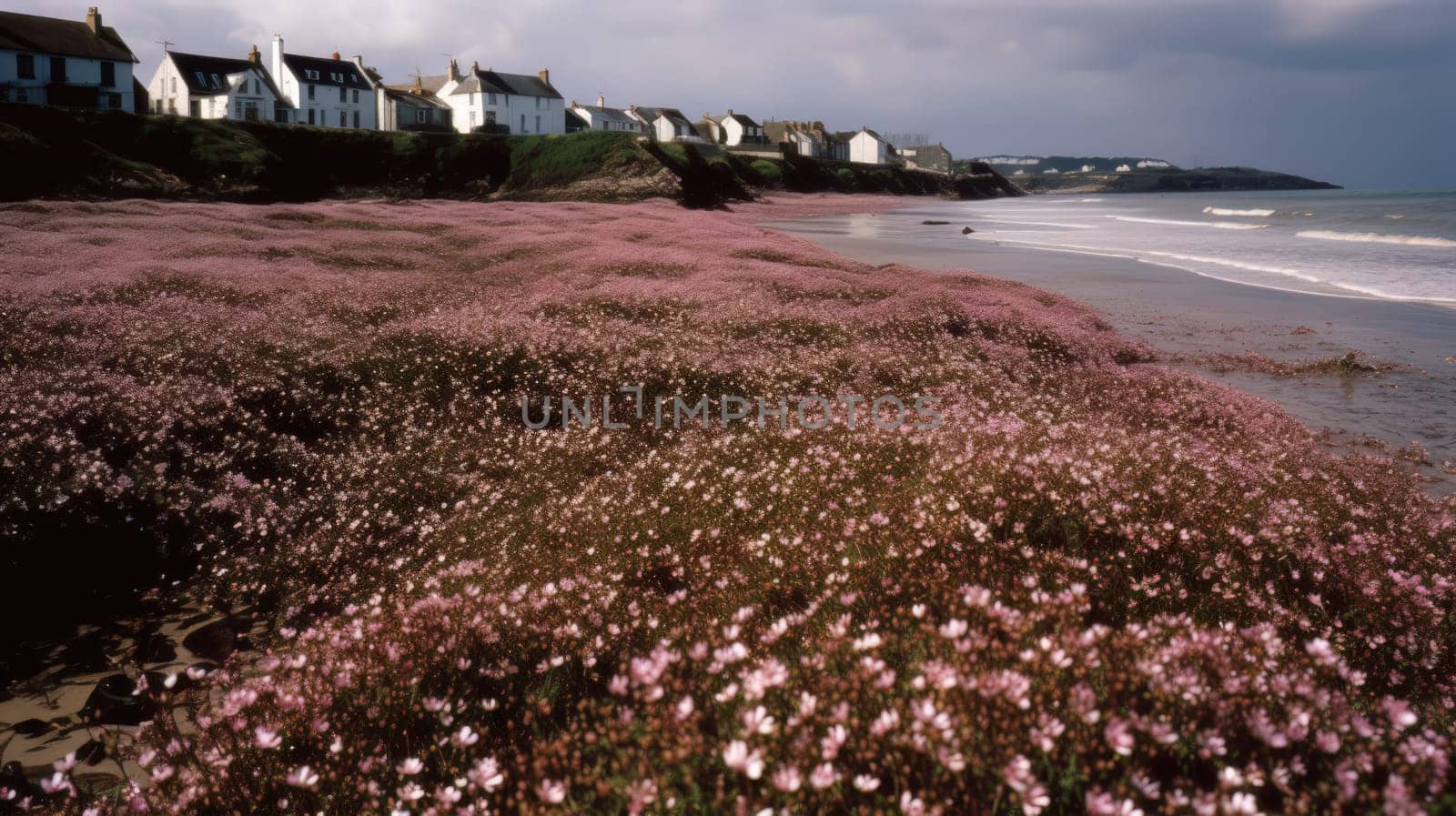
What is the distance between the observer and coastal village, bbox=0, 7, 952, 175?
76.4 meters

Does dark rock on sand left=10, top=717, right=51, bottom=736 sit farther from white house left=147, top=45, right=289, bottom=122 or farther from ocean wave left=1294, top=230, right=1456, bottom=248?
white house left=147, top=45, right=289, bottom=122

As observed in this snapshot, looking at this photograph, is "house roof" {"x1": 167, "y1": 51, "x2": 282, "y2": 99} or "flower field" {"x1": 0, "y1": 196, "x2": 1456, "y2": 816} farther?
"house roof" {"x1": 167, "y1": 51, "x2": 282, "y2": 99}

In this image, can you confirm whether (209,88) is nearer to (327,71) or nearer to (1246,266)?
(327,71)

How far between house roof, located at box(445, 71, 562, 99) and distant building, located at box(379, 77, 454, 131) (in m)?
3.32

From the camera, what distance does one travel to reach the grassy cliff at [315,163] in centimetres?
4572

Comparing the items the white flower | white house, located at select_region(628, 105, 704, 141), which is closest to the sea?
the white flower

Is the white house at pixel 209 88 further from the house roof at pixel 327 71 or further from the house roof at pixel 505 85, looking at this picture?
the house roof at pixel 505 85

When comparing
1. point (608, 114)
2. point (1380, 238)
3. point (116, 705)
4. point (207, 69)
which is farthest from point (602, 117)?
point (116, 705)

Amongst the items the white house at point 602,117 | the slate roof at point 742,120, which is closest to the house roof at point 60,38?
the white house at point 602,117

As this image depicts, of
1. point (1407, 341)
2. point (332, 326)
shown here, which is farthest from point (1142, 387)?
point (332, 326)

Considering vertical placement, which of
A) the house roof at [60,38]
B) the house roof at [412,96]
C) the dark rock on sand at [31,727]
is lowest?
the dark rock on sand at [31,727]

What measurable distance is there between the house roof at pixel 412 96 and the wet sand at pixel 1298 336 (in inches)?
4085

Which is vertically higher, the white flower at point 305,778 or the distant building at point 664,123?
the distant building at point 664,123

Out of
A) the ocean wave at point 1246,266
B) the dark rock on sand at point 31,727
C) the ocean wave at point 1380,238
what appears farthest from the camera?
the ocean wave at point 1380,238
